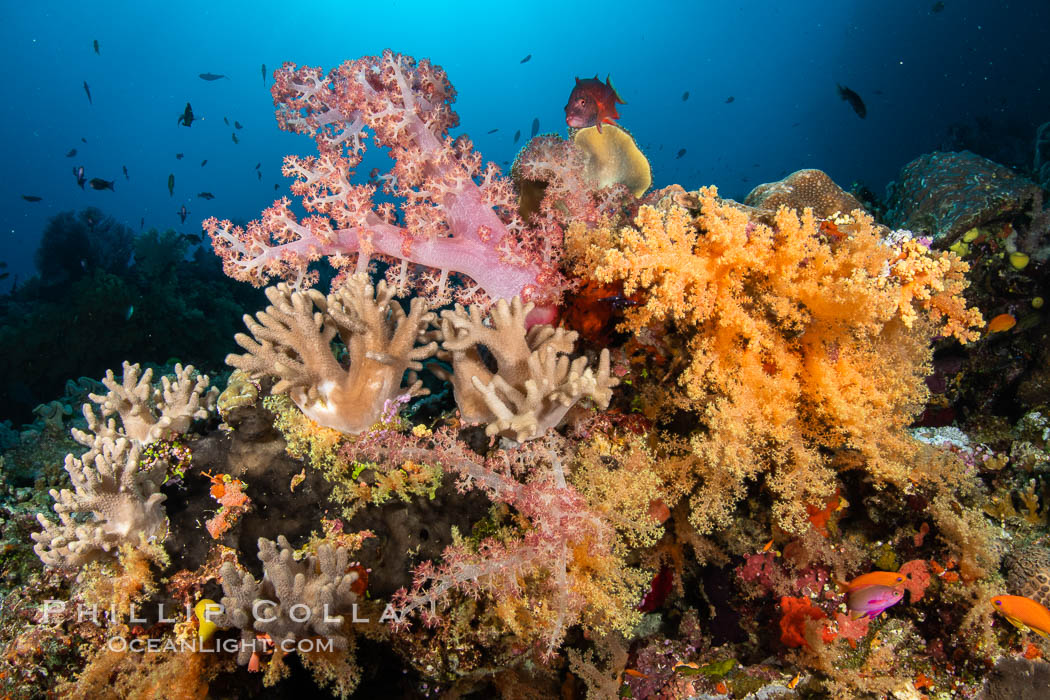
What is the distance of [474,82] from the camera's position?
10644 cm

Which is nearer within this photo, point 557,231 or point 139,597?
point 139,597

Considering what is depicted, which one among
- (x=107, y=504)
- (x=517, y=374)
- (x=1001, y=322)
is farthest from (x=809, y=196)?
(x=107, y=504)

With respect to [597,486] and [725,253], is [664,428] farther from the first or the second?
[725,253]

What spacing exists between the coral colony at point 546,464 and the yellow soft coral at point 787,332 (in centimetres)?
2

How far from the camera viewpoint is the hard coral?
8.42 feet

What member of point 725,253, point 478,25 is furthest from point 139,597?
point 478,25

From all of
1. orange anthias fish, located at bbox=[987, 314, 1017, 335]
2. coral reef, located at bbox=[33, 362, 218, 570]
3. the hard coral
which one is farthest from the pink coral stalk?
orange anthias fish, located at bbox=[987, 314, 1017, 335]

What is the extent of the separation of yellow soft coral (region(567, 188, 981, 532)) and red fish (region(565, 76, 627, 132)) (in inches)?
54.3

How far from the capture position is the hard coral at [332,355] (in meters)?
2.57

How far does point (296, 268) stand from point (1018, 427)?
5.83 metres

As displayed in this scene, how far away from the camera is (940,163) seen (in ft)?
13.4

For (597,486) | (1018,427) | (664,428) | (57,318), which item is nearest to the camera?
(597,486)

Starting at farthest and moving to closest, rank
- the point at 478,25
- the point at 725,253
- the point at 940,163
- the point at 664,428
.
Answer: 1. the point at 478,25
2. the point at 940,163
3. the point at 664,428
4. the point at 725,253

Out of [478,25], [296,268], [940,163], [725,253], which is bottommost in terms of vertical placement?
[725,253]
